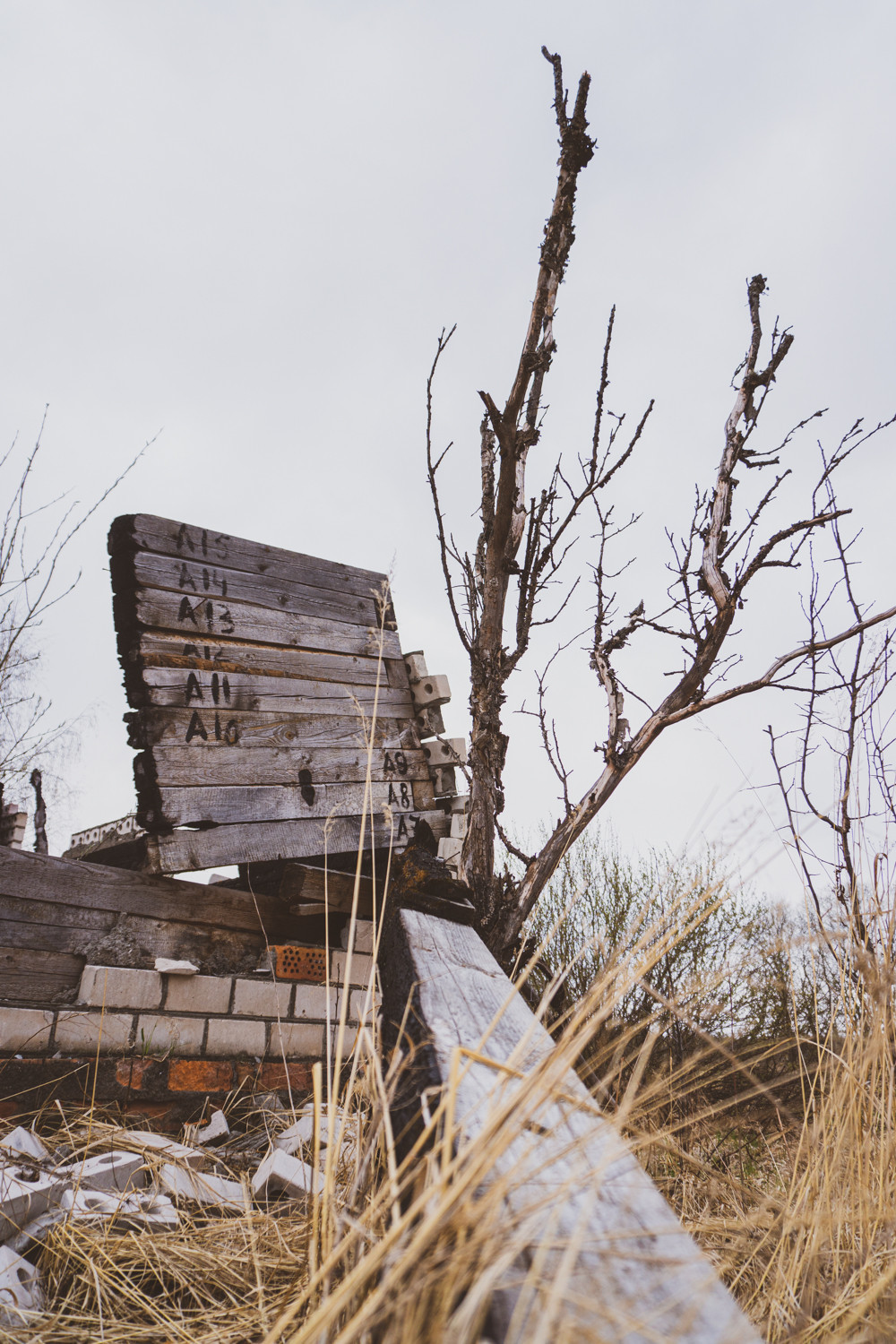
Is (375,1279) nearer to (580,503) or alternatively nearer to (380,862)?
(380,862)

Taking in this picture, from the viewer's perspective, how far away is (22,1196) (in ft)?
5.50

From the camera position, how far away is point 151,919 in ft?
10.4

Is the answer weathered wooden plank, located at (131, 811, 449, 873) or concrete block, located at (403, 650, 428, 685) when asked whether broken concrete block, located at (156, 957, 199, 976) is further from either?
concrete block, located at (403, 650, 428, 685)

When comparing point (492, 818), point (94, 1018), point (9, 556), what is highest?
point (9, 556)

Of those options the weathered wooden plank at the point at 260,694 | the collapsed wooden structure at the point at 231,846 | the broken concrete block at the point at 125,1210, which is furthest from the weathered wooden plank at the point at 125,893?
the broken concrete block at the point at 125,1210

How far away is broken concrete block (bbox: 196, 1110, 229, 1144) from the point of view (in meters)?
2.79

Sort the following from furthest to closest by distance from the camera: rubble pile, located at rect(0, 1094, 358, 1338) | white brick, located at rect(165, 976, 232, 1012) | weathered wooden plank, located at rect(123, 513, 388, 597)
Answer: weathered wooden plank, located at rect(123, 513, 388, 597) < white brick, located at rect(165, 976, 232, 1012) < rubble pile, located at rect(0, 1094, 358, 1338)

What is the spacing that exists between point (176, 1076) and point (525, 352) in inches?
140

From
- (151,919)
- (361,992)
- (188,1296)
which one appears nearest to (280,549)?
(151,919)

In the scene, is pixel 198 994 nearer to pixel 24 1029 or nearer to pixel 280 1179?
pixel 24 1029

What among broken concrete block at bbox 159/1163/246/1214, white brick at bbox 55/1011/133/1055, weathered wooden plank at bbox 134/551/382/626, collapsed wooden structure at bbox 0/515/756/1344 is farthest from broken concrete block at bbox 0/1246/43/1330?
weathered wooden plank at bbox 134/551/382/626

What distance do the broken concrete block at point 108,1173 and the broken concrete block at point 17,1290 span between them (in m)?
0.31

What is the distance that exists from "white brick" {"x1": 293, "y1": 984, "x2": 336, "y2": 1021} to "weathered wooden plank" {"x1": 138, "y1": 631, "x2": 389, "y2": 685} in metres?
1.46

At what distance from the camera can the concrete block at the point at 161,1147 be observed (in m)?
2.20
